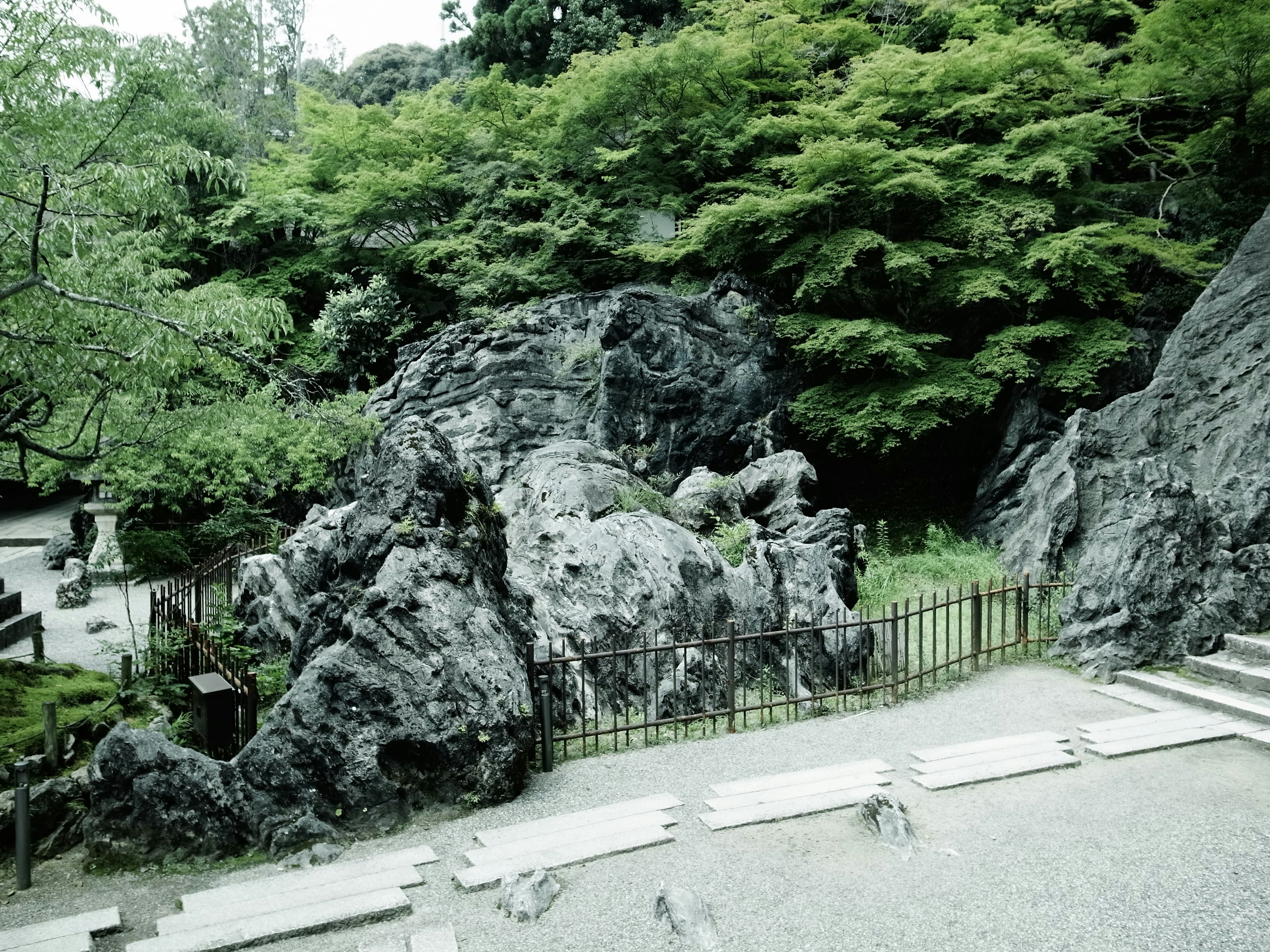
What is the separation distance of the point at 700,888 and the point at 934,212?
15873mm

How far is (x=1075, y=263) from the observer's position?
15.9 meters

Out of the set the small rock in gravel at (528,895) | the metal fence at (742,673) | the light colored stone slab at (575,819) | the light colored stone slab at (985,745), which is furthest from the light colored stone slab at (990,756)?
the small rock in gravel at (528,895)

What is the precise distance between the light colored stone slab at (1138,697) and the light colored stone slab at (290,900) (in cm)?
763

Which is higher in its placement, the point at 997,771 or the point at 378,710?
the point at 378,710

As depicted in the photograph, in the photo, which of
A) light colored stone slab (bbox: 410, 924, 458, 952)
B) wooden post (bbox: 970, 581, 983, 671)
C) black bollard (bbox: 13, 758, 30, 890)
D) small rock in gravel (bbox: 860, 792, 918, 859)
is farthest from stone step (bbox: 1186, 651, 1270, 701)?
black bollard (bbox: 13, 758, 30, 890)

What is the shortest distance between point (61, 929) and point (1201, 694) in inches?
397

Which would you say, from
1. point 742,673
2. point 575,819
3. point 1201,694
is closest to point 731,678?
point 742,673

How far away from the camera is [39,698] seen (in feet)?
31.6

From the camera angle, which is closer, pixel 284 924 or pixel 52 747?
pixel 284 924

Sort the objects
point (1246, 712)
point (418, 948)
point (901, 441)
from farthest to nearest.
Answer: point (901, 441), point (1246, 712), point (418, 948)

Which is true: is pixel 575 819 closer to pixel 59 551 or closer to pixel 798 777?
pixel 798 777

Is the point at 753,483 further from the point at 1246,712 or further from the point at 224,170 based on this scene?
the point at 224,170

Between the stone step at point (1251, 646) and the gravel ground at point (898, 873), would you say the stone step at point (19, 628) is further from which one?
the stone step at point (1251, 646)

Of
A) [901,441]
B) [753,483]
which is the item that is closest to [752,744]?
[753,483]
